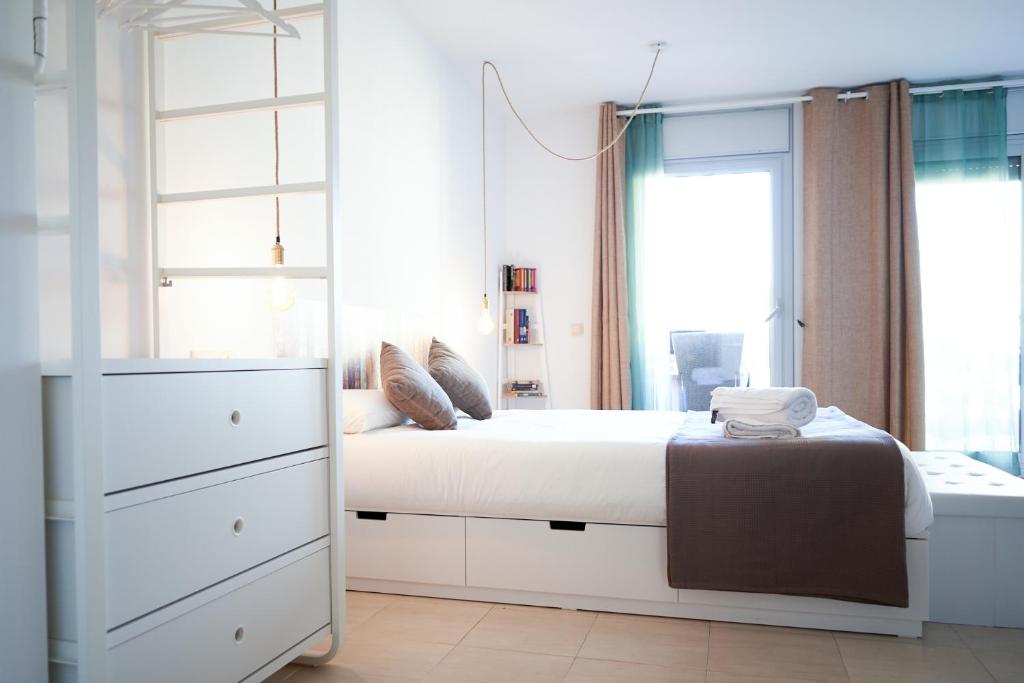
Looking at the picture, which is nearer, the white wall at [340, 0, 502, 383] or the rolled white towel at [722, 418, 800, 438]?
the rolled white towel at [722, 418, 800, 438]

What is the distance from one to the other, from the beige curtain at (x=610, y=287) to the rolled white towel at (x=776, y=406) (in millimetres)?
2965

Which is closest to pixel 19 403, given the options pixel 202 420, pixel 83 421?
pixel 83 421

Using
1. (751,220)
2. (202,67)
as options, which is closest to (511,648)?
(202,67)

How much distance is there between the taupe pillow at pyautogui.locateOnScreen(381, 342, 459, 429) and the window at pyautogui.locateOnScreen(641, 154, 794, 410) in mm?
2990

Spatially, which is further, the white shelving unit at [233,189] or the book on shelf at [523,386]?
the book on shelf at [523,386]

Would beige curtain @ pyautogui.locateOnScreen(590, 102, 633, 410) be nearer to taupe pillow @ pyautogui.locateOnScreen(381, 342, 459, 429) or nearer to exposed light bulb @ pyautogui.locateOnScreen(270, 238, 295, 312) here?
taupe pillow @ pyautogui.locateOnScreen(381, 342, 459, 429)

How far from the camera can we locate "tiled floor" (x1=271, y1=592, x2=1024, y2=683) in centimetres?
217

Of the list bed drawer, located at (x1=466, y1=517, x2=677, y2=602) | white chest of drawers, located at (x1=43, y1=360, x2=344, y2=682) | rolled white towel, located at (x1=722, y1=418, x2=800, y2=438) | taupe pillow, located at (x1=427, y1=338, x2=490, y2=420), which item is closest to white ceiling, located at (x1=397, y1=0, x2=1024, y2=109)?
taupe pillow, located at (x1=427, y1=338, x2=490, y2=420)

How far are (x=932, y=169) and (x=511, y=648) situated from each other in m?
4.55

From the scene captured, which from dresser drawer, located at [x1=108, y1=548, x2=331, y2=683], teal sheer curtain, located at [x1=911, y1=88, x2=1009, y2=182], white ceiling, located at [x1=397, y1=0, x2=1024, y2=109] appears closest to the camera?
dresser drawer, located at [x1=108, y1=548, x2=331, y2=683]

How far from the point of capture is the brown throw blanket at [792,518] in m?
2.40

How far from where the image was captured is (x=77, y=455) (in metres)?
1.38

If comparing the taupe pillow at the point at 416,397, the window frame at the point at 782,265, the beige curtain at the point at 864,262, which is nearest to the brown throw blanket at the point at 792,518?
the taupe pillow at the point at 416,397

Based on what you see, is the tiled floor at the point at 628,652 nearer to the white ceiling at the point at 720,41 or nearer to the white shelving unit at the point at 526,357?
the white ceiling at the point at 720,41
